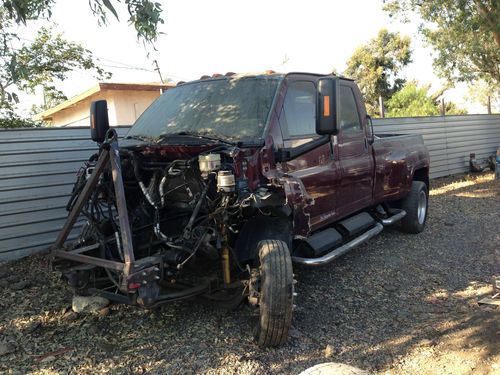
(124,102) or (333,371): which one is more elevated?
(124,102)

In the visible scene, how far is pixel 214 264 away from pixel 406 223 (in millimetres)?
3903

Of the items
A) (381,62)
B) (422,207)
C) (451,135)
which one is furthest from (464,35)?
(381,62)

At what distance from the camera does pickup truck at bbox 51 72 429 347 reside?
360cm

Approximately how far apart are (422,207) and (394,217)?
120 cm

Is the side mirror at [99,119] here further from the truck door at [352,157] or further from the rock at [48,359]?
the truck door at [352,157]

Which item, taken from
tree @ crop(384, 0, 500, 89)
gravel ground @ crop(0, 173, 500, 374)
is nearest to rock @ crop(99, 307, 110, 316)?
gravel ground @ crop(0, 173, 500, 374)

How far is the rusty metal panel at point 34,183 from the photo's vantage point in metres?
5.74

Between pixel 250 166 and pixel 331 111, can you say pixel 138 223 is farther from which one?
pixel 331 111

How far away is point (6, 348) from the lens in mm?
3707

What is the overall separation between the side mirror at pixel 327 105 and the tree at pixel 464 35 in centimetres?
1007

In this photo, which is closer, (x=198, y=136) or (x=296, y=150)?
(x=198, y=136)

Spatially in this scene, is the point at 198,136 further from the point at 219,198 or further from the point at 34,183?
the point at 34,183

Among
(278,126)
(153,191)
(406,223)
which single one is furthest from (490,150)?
(153,191)

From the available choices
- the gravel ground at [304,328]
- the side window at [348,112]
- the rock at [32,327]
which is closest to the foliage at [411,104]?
the side window at [348,112]
